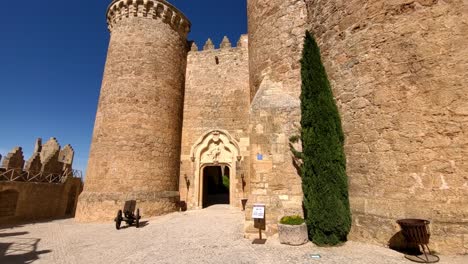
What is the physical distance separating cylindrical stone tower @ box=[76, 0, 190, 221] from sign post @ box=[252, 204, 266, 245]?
5.95 m

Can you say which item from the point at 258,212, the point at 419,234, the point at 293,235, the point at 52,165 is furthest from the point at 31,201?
the point at 419,234

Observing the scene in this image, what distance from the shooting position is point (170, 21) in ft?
41.4

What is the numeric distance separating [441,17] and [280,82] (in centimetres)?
398

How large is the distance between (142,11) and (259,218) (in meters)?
11.6

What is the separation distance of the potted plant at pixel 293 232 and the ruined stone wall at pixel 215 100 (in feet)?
20.2

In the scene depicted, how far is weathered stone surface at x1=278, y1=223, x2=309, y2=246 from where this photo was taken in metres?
5.25

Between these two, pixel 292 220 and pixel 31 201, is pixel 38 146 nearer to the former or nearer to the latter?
pixel 31 201

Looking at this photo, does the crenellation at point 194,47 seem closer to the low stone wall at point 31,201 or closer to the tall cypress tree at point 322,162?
the tall cypress tree at point 322,162

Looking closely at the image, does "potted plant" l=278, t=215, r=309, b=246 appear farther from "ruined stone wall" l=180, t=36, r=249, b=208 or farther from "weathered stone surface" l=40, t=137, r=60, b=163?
"weathered stone surface" l=40, t=137, r=60, b=163

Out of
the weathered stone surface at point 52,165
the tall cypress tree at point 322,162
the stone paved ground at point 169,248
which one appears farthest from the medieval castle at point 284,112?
the weathered stone surface at point 52,165

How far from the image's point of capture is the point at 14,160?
12.0m

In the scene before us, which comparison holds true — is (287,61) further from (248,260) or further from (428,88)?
(248,260)

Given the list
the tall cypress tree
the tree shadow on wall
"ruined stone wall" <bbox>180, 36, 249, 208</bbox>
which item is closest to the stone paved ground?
the tree shadow on wall

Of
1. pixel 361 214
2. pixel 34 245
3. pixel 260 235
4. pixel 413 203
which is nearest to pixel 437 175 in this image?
pixel 413 203
